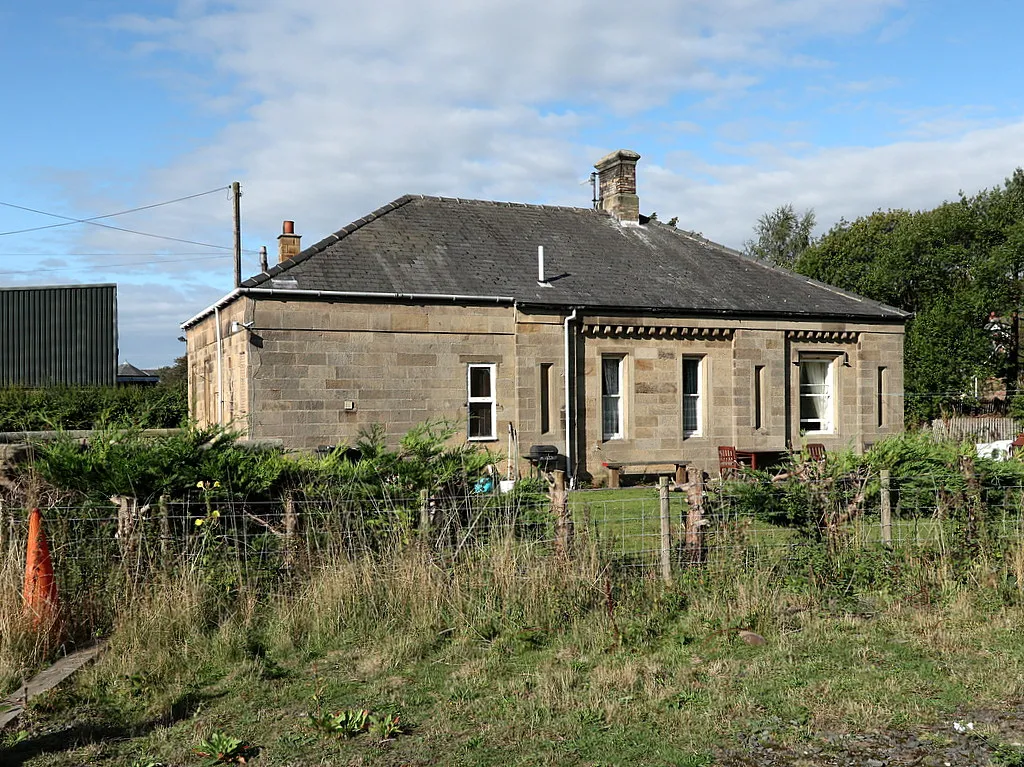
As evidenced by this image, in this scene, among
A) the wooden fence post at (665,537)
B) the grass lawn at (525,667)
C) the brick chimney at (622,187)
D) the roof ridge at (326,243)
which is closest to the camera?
the grass lawn at (525,667)

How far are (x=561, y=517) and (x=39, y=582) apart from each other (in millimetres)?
4144

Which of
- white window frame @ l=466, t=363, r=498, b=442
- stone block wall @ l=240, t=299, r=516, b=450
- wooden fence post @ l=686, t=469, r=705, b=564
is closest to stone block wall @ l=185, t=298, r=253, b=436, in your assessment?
stone block wall @ l=240, t=299, r=516, b=450

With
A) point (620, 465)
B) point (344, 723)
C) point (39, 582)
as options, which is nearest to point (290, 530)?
point (39, 582)

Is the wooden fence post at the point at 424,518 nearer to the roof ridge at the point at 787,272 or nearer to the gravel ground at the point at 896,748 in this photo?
the gravel ground at the point at 896,748

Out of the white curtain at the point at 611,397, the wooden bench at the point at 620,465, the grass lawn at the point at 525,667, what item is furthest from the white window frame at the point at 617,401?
the grass lawn at the point at 525,667

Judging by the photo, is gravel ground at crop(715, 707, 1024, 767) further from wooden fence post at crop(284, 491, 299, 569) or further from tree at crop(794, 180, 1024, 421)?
tree at crop(794, 180, 1024, 421)

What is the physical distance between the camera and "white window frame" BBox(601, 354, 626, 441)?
68.7 feet

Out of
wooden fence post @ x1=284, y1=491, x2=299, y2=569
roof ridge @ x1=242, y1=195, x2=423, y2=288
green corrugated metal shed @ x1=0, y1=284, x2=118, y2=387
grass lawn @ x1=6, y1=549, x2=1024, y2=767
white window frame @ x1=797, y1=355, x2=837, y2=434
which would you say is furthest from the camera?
green corrugated metal shed @ x1=0, y1=284, x2=118, y2=387

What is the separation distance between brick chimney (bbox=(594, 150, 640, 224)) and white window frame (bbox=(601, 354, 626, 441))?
5.64 meters

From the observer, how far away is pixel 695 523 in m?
8.48

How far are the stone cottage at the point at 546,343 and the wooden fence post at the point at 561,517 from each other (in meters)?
10.8

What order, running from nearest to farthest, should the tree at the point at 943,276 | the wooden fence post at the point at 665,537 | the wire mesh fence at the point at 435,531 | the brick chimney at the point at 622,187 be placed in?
1. the wire mesh fence at the point at 435,531
2. the wooden fence post at the point at 665,537
3. the brick chimney at the point at 622,187
4. the tree at the point at 943,276

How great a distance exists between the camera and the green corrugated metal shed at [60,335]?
33906mm

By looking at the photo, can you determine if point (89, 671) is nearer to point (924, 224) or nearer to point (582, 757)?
point (582, 757)
